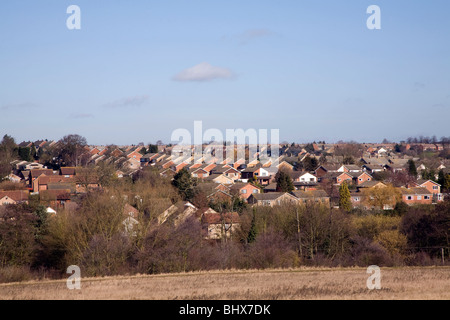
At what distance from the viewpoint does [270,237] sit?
2197 cm

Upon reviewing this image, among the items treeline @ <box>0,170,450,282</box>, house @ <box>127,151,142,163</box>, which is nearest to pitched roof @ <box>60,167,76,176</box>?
house @ <box>127,151,142,163</box>

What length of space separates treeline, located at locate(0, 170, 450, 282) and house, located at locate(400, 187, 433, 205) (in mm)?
13969

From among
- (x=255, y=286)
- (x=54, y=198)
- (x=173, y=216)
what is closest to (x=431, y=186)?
(x=173, y=216)

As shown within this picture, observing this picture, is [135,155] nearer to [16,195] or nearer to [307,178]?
[307,178]

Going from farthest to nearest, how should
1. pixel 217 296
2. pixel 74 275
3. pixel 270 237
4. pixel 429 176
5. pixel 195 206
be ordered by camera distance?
pixel 429 176 < pixel 195 206 < pixel 270 237 < pixel 74 275 < pixel 217 296

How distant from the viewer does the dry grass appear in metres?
13.1

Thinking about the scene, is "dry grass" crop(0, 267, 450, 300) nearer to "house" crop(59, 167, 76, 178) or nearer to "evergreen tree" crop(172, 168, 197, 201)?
"evergreen tree" crop(172, 168, 197, 201)

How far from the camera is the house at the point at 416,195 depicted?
4053 cm

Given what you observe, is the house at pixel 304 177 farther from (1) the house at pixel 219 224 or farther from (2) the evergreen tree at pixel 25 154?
(2) the evergreen tree at pixel 25 154

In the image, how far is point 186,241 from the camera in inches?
798

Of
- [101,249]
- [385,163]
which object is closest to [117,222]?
[101,249]

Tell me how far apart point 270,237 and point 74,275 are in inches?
319

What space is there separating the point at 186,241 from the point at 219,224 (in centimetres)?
688
